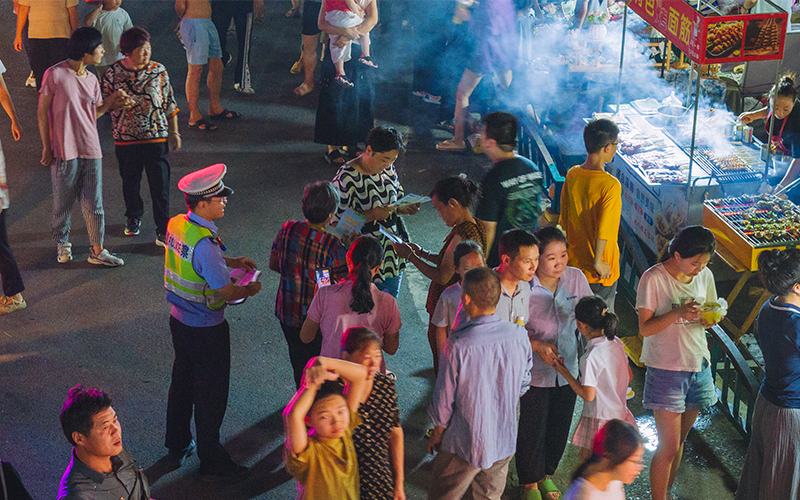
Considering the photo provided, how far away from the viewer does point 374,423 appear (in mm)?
3740

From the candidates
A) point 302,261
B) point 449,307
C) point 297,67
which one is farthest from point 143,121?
point 297,67

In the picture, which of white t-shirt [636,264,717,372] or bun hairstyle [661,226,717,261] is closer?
bun hairstyle [661,226,717,261]

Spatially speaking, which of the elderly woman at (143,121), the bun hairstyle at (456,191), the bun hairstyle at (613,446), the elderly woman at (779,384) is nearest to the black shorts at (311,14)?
the elderly woman at (143,121)

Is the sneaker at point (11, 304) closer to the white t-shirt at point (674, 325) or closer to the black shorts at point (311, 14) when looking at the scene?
the white t-shirt at point (674, 325)

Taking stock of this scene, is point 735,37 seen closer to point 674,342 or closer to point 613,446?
point 674,342

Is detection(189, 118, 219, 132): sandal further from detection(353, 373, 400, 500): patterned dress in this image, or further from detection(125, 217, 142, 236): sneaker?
detection(353, 373, 400, 500): patterned dress

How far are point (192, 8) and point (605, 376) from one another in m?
7.74

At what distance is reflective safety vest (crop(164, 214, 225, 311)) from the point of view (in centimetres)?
457

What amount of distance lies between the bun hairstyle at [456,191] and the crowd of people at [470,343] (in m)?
0.01

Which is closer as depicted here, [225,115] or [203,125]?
[203,125]

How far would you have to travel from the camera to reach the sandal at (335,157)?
9945 millimetres

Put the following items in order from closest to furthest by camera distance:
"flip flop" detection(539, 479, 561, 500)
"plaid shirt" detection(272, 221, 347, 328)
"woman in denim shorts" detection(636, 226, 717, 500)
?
1. "woman in denim shorts" detection(636, 226, 717, 500)
2. "plaid shirt" detection(272, 221, 347, 328)
3. "flip flop" detection(539, 479, 561, 500)

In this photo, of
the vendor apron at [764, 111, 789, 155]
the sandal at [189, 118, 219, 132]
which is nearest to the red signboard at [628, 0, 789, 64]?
the vendor apron at [764, 111, 789, 155]

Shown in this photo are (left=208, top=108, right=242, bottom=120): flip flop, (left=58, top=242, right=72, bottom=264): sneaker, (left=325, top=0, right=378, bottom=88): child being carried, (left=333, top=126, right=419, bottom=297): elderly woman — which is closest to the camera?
(left=333, top=126, right=419, bottom=297): elderly woman
